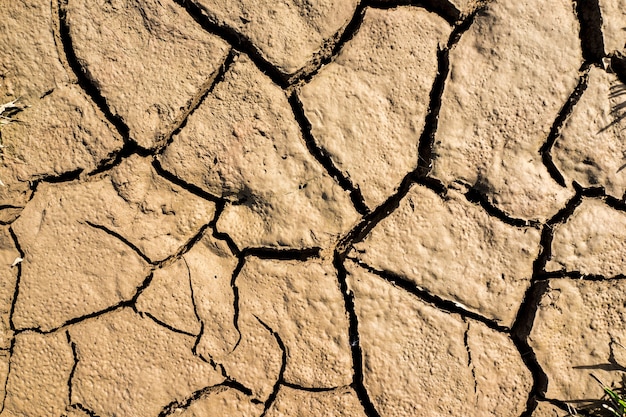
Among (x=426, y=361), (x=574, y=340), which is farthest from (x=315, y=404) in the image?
(x=574, y=340)

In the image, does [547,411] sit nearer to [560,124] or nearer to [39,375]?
[560,124]

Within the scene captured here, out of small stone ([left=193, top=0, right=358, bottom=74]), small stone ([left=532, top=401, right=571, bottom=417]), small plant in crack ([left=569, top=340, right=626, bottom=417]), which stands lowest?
small stone ([left=532, top=401, right=571, bottom=417])

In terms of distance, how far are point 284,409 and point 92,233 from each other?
0.96 metres

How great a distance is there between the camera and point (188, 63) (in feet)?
6.53

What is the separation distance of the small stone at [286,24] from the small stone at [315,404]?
121cm

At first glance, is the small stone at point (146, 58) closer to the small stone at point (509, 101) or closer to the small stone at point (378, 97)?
the small stone at point (378, 97)

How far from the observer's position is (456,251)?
1.93 meters

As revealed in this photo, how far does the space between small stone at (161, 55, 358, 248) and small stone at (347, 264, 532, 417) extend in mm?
241

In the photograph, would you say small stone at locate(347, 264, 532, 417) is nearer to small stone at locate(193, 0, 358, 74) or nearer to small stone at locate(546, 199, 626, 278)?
small stone at locate(546, 199, 626, 278)

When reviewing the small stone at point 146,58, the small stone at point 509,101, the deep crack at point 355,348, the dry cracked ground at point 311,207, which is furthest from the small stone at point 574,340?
the small stone at point 146,58

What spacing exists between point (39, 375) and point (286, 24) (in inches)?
62.5

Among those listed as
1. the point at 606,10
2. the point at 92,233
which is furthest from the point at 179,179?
the point at 606,10

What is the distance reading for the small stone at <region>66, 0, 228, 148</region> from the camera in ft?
6.48

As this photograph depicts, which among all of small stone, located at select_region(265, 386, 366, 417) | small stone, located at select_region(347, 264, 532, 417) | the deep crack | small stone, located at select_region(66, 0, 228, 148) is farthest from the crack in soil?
small stone, located at select_region(66, 0, 228, 148)
